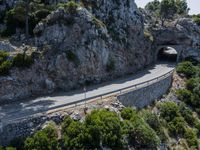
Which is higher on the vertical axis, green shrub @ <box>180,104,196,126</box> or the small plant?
the small plant

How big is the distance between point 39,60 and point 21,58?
2875 mm

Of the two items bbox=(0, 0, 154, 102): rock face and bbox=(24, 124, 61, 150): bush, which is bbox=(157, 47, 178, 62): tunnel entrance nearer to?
bbox=(0, 0, 154, 102): rock face

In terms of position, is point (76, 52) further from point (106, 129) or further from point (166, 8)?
point (166, 8)

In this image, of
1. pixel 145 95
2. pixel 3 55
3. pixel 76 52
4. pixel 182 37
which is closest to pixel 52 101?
pixel 3 55

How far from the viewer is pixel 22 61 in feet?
169

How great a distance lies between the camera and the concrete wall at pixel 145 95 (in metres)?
55.5

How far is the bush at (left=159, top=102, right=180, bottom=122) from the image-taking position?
59.8m

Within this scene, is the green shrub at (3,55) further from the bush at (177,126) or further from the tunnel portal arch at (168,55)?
the tunnel portal arch at (168,55)

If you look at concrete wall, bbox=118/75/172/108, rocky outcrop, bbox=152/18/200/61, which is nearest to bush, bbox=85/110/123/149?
concrete wall, bbox=118/75/172/108

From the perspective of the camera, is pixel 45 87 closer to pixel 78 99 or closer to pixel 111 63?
pixel 78 99

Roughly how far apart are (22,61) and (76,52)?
942 centimetres

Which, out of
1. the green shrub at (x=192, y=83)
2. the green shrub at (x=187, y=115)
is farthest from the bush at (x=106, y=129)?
the green shrub at (x=192, y=83)

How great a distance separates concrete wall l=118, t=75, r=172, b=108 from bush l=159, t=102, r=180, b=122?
2.29 m

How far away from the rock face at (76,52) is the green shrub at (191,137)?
16.1 metres
